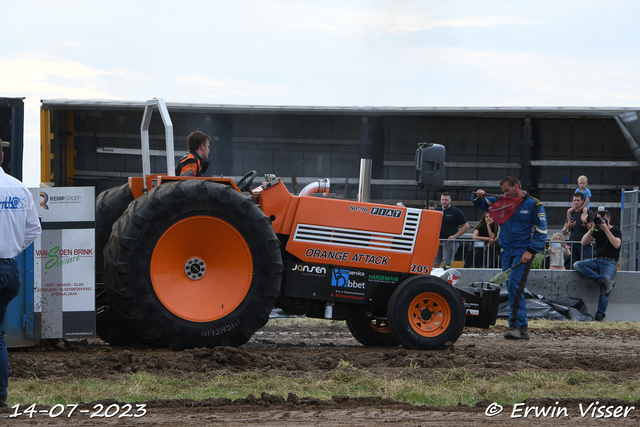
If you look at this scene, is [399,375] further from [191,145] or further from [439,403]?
[191,145]

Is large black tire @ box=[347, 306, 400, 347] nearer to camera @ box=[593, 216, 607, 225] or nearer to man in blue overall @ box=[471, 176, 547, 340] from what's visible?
man in blue overall @ box=[471, 176, 547, 340]

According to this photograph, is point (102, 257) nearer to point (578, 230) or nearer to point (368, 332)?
point (368, 332)

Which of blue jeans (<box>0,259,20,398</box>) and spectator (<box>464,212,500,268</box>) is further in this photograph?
spectator (<box>464,212,500,268</box>)

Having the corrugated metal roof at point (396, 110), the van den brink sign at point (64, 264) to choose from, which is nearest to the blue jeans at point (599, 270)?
the corrugated metal roof at point (396, 110)

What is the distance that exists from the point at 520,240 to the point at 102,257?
4796mm

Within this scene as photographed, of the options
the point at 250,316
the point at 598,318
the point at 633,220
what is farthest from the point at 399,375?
the point at 633,220

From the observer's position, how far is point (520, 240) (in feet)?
28.0

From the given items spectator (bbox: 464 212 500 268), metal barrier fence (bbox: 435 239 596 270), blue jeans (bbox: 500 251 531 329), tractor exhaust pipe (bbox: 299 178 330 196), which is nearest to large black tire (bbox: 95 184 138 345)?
tractor exhaust pipe (bbox: 299 178 330 196)

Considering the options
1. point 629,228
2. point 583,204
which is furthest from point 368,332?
point 629,228

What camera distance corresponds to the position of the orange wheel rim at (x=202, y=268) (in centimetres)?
609

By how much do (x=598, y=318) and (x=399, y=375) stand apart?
710cm

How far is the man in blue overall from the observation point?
8.39 m

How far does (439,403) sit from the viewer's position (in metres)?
4.61

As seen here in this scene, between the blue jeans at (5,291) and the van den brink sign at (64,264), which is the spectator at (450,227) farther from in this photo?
the blue jeans at (5,291)
